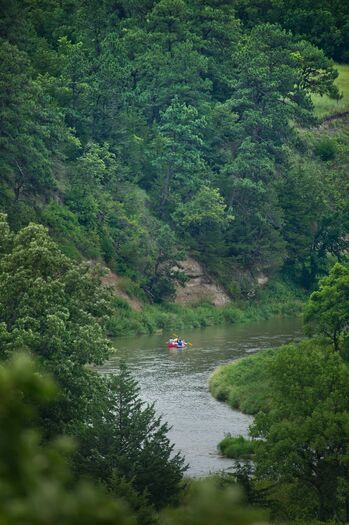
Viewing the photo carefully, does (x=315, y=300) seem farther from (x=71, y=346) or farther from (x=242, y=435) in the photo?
(x=71, y=346)

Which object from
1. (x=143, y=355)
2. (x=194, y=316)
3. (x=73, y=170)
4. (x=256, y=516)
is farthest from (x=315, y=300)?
(x=256, y=516)

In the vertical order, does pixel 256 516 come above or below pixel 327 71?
below

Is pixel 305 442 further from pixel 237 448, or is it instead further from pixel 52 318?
pixel 237 448

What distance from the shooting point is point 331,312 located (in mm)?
58906

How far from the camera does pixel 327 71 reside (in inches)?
5404

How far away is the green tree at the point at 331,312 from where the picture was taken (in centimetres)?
5862

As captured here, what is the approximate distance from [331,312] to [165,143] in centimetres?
5784

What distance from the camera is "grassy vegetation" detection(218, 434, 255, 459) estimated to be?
48719 millimetres

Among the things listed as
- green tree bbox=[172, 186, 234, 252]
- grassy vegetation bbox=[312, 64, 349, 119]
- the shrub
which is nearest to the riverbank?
green tree bbox=[172, 186, 234, 252]

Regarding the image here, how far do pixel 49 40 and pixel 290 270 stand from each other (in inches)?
1655

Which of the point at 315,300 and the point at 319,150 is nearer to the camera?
the point at 315,300

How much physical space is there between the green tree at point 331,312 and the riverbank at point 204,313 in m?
30.9

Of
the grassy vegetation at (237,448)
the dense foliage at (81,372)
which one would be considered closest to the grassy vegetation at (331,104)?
the dense foliage at (81,372)

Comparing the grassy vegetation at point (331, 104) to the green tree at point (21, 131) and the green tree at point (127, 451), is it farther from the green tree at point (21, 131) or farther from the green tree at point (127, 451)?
the green tree at point (127, 451)
